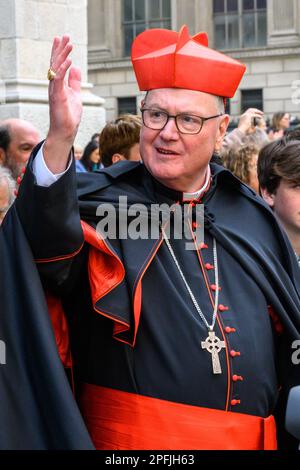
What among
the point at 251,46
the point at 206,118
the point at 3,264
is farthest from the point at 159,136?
the point at 251,46

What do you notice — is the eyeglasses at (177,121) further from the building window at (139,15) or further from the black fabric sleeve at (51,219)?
the building window at (139,15)

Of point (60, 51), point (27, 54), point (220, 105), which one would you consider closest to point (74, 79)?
point (60, 51)

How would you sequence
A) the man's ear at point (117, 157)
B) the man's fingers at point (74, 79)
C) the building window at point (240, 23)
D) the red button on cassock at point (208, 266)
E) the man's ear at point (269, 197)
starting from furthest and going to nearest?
the building window at point (240, 23) → the man's ear at point (117, 157) → the man's ear at point (269, 197) → the red button on cassock at point (208, 266) → the man's fingers at point (74, 79)

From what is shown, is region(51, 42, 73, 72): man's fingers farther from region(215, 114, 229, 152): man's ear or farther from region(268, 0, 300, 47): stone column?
region(268, 0, 300, 47): stone column

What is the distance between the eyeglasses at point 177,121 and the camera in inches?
122

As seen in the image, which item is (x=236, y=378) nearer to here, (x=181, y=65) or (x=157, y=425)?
(x=157, y=425)

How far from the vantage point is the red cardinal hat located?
3.17m

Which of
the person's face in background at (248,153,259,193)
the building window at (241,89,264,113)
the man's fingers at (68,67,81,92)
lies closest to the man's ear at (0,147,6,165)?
the person's face in background at (248,153,259,193)

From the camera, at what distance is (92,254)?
300cm

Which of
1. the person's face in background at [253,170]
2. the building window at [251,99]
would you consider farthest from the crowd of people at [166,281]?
the building window at [251,99]

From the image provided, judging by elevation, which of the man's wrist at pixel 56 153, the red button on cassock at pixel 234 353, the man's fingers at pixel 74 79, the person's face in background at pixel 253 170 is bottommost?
the red button on cassock at pixel 234 353

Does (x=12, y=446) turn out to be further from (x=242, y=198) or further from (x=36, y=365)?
(x=242, y=198)

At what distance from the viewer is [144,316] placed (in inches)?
117

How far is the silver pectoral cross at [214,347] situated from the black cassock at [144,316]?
15mm
